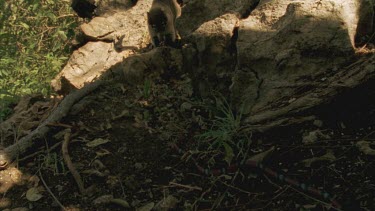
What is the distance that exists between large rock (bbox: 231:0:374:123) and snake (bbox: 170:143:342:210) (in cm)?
41

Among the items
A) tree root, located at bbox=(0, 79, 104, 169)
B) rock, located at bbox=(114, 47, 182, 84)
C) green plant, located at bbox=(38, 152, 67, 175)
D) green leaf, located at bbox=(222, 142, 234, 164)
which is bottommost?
green plant, located at bbox=(38, 152, 67, 175)

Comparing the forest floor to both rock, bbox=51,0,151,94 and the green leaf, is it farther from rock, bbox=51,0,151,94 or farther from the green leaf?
rock, bbox=51,0,151,94

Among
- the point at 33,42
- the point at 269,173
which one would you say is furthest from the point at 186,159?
the point at 33,42

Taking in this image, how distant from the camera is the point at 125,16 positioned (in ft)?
18.8

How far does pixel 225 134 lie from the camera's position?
2.89m

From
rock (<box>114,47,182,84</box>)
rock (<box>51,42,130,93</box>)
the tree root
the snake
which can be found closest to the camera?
the snake

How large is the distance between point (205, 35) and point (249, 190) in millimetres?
1490

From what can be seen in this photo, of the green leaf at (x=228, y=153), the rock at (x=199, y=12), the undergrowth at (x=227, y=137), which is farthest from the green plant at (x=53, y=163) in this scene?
the rock at (x=199, y=12)

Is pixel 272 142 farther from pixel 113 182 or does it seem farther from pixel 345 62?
pixel 113 182

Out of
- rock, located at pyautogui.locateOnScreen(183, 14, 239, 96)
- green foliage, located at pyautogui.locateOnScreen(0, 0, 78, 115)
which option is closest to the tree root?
rock, located at pyautogui.locateOnScreen(183, 14, 239, 96)

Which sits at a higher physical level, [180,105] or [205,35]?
[205,35]

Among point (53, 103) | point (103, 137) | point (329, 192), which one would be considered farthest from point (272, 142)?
point (53, 103)

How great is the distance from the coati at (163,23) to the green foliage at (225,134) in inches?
54.7

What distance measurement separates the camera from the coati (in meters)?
4.34
